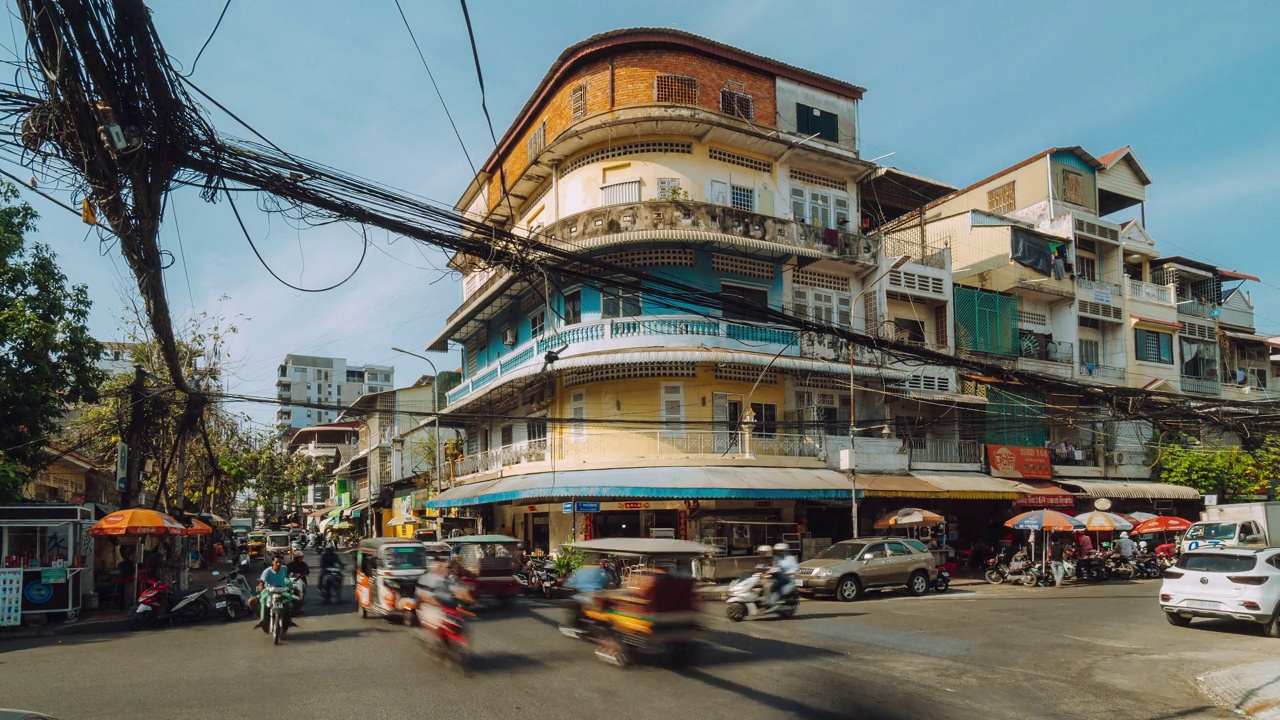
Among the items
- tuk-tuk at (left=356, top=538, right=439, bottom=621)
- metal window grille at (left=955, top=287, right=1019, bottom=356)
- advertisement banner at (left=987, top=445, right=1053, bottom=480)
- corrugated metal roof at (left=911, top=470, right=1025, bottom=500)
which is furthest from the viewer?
metal window grille at (left=955, top=287, right=1019, bottom=356)

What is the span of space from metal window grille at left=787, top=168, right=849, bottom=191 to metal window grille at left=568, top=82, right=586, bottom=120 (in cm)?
700

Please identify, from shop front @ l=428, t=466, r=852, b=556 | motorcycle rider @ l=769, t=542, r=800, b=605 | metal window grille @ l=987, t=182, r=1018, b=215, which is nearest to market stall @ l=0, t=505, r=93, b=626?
shop front @ l=428, t=466, r=852, b=556

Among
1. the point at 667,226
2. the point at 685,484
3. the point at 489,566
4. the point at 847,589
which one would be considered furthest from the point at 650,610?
the point at 667,226

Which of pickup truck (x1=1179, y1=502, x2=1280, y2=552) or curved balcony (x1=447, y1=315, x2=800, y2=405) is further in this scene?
curved balcony (x1=447, y1=315, x2=800, y2=405)

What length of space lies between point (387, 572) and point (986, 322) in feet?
77.4

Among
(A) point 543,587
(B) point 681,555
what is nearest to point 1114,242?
(A) point 543,587

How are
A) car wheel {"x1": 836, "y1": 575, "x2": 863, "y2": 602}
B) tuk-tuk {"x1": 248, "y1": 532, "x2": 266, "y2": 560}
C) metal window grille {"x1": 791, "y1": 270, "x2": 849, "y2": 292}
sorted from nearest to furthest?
car wheel {"x1": 836, "y1": 575, "x2": 863, "y2": 602}
metal window grille {"x1": 791, "y1": 270, "x2": 849, "y2": 292}
tuk-tuk {"x1": 248, "y1": 532, "x2": 266, "y2": 560}

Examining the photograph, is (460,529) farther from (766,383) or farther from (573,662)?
(573,662)

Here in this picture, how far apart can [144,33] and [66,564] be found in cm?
1399

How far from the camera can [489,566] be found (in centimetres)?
1920

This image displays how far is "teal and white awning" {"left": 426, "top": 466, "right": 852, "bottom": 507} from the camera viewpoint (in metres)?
21.9

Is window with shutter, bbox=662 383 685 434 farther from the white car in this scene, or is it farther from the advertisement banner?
the white car

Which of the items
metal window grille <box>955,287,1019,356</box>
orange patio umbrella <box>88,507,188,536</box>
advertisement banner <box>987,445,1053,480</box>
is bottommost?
orange patio umbrella <box>88,507,188,536</box>

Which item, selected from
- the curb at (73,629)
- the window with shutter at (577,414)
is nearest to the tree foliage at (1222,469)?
the window with shutter at (577,414)
